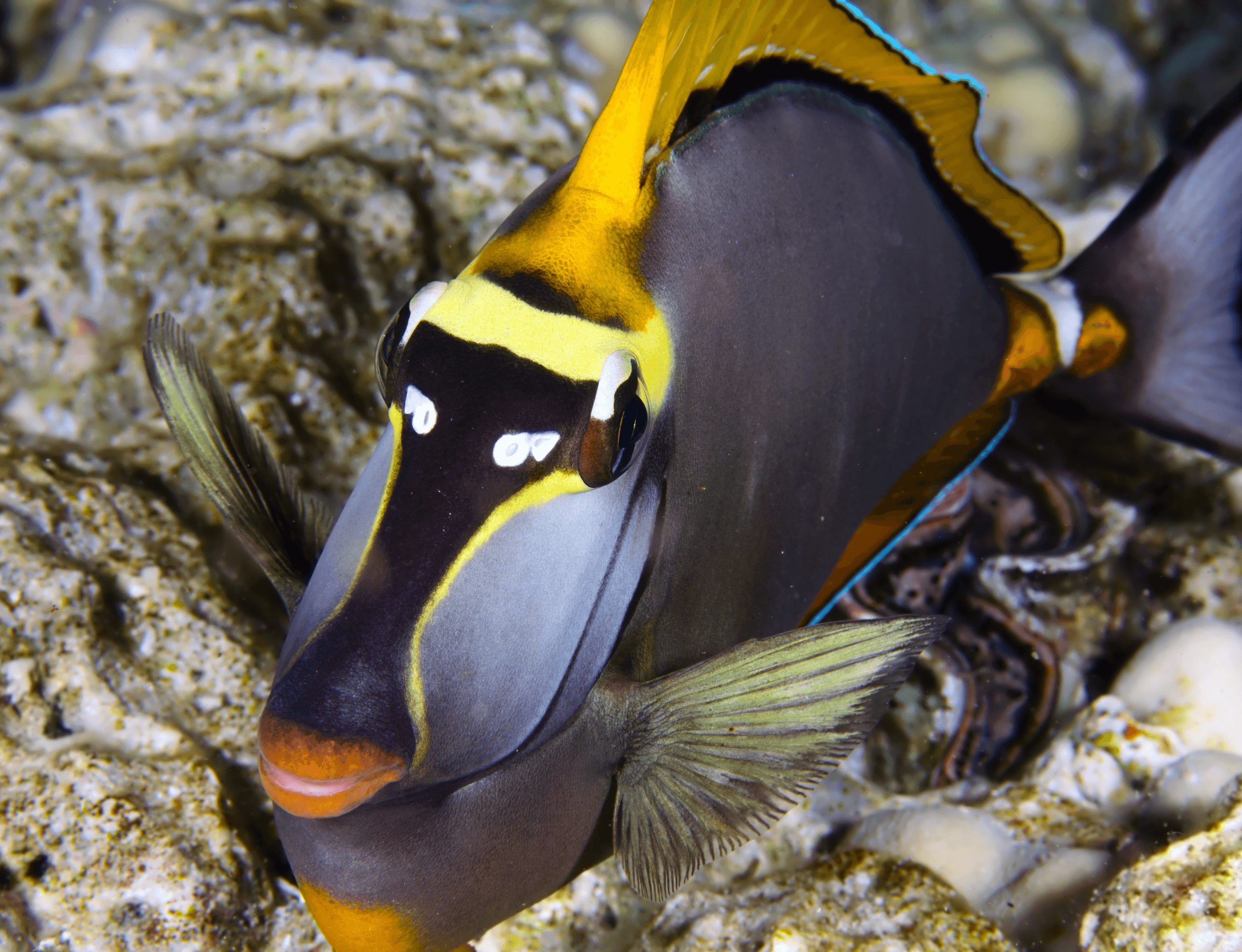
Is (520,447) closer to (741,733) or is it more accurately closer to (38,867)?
(741,733)

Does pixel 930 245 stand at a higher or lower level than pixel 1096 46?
lower

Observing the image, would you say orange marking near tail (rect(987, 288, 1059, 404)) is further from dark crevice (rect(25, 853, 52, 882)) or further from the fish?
dark crevice (rect(25, 853, 52, 882))

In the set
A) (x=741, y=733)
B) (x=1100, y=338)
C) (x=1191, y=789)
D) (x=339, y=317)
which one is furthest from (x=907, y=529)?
(x=339, y=317)

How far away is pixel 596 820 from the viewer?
1.28 metres

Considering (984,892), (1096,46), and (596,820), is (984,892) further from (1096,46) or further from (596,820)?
(1096,46)

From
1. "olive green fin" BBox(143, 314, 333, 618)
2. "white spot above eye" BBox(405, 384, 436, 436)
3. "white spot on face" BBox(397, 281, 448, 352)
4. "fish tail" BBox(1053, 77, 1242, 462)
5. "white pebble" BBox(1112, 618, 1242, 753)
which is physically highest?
"fish tail" BBox(1053, 77, 1242, 462)

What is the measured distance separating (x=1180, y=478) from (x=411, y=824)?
7.57ft

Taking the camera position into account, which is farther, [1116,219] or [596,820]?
[1116,219]

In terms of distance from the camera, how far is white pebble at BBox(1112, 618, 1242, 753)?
6.35ft

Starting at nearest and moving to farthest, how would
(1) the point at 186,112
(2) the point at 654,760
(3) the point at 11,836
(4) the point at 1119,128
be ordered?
(2) the point at 654,760 < (3) the point at 11,836 < (1) the point at 186,112 < (4) the point at 1119,128

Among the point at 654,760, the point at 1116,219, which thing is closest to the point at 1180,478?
the point at 1116,219

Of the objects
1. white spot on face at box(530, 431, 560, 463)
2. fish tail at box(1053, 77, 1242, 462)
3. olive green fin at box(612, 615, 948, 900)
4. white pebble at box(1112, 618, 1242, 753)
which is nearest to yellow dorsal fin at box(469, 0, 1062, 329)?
white spot on face at box(530, 431, 560, 463)

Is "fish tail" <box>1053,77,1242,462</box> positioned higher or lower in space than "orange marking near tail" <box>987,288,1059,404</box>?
higher

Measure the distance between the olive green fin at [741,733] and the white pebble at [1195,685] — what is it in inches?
44.7
